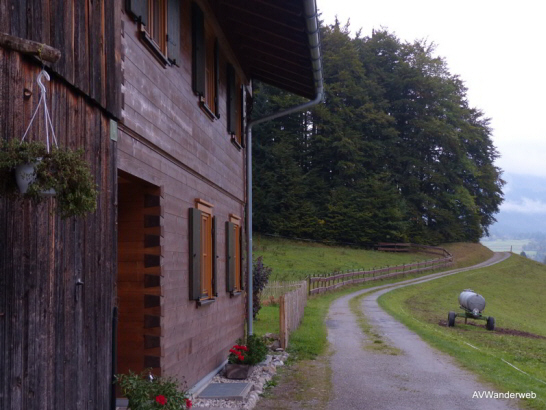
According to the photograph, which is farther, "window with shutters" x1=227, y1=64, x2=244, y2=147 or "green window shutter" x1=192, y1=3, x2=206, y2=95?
"window with shutters" x1=227, y1=64, x2=244, y2=147

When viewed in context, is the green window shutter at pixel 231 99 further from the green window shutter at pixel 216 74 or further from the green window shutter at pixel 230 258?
the green window shutter at pixel 230 258

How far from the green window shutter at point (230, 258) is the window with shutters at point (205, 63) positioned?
2.08 metres

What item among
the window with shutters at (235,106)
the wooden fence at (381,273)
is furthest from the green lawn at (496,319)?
the window with shutters at (235,106)

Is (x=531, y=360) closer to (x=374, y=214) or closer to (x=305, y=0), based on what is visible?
(x=305, y=0)

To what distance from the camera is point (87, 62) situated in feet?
16.9

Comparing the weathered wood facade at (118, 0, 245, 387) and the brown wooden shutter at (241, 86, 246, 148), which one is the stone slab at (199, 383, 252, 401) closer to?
the weathered wood facade at (118, 0, 245, 387)

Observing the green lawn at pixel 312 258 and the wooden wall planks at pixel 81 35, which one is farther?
the green lawn at pixel 312 258

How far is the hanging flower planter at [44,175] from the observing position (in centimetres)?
369

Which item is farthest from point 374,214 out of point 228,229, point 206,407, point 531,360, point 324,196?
point 206,407

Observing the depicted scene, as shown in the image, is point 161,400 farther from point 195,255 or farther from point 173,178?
point 195,255

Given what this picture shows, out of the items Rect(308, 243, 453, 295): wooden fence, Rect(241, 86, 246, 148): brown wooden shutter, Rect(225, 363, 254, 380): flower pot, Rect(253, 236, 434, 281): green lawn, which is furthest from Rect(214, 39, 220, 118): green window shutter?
Rect(253, 236, 434, 281): green lawn

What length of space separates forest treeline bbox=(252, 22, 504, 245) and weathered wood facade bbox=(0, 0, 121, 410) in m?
47.8

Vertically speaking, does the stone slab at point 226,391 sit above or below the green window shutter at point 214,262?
below

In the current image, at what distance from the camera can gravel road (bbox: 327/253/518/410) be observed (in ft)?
30.9
